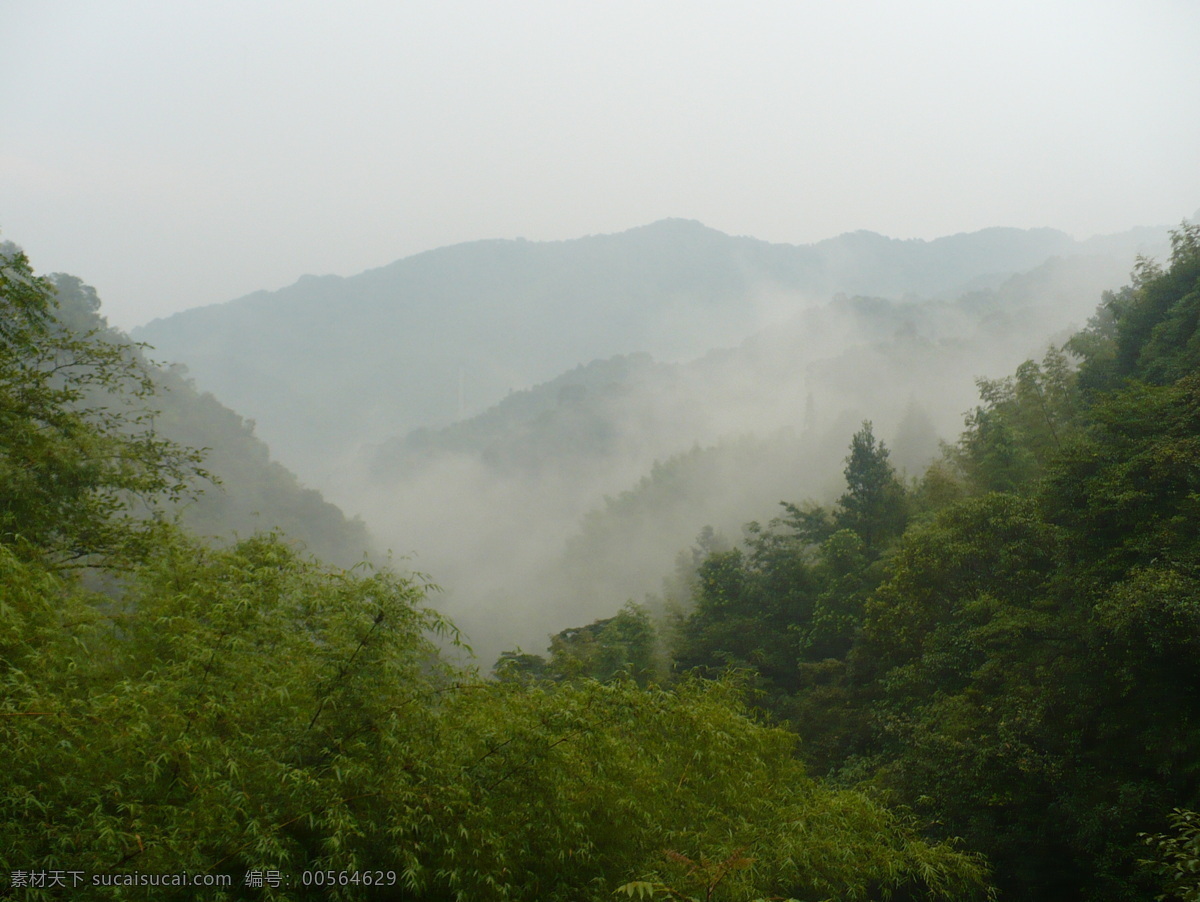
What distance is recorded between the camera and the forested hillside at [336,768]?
10.7 ft

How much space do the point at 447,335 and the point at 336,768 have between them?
19437 centimetres

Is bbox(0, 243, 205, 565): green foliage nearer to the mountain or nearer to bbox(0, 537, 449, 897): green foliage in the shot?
bbox(0, 537, 449, 897): green foliage

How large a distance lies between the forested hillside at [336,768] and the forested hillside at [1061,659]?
1873 mm

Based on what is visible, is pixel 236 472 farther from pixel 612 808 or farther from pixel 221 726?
pixel 612 808

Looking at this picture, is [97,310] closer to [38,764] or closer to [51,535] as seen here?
[51,535]

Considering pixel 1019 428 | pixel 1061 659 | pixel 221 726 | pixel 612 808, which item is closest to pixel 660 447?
pixel 1019 428

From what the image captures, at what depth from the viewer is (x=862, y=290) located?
173750 millimetres

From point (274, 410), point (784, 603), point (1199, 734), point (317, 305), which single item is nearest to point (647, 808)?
point (1199, 734)

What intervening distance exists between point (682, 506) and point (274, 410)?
4801 inches

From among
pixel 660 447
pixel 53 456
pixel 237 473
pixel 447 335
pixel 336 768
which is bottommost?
pixel 660 447

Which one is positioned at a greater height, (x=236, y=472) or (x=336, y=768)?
(x=336, y=768)

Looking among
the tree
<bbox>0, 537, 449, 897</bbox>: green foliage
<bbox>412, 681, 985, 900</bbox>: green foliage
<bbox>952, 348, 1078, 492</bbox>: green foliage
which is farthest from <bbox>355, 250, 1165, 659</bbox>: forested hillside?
<bbox>0, 537, 449, 897</bbox>: green foliage

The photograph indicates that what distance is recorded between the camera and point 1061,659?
9.29 m

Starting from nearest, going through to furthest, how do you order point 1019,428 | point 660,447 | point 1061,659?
1. point 1061,659
2. point 1019,428
3. point 660,447
